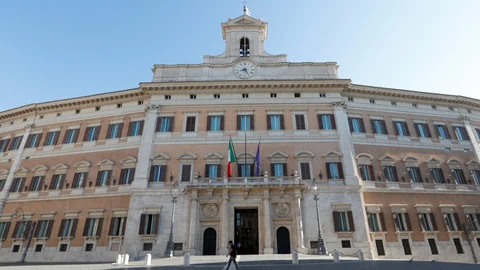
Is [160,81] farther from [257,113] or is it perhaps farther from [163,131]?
[257,113]

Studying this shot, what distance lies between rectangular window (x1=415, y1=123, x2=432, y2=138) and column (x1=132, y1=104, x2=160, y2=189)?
24.6 metres

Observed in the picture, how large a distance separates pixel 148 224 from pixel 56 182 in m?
10.6

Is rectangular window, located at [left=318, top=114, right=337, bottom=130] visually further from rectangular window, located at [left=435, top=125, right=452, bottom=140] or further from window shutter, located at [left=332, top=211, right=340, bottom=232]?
rectangular window, located at [left=435, top=125, right=452, bottom=140]

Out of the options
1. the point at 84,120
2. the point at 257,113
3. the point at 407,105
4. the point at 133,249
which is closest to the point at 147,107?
the point at 84,120

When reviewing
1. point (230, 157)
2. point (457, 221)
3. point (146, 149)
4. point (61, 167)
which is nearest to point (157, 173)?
point (146, 149)

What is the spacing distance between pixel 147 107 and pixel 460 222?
1124 inches

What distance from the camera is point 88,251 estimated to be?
2159 cm

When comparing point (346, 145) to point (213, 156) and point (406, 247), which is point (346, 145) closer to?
point (406, 247)

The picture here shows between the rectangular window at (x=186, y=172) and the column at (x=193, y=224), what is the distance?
6.06ft

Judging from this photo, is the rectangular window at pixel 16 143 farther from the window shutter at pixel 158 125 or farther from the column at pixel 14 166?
the window shutter at pixel 158 125

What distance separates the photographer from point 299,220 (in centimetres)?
2023

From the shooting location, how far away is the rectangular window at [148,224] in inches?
827

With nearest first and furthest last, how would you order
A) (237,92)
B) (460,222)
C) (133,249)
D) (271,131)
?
(133,249) < (460,222) < (271,131) < (237,92)

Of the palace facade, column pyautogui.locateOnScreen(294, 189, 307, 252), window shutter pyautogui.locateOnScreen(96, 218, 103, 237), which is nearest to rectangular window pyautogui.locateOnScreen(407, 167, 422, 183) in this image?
the palace facade
